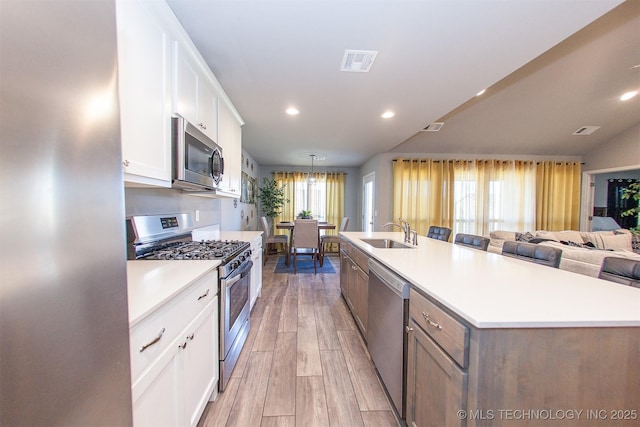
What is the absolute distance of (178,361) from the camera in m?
1.09

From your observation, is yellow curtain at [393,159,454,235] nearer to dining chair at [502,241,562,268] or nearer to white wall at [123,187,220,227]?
dining chair at [502,241,562,268]

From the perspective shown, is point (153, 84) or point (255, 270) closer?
point (153, 84)

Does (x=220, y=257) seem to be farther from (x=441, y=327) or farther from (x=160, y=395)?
(x=441, y=327)

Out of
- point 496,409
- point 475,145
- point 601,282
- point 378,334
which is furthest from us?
point 475,145

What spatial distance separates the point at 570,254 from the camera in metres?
A: 2.43

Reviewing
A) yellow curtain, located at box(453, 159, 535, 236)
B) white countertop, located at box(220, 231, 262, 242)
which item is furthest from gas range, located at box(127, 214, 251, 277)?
yellow curtain, located at box(453, 159, 535, 236)

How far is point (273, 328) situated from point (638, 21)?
4699mm

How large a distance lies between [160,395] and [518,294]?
1.52 m

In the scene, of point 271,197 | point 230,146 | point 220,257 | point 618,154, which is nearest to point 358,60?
point 230,146

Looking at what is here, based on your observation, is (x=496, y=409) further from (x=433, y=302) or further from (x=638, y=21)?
(x=638, y=21)

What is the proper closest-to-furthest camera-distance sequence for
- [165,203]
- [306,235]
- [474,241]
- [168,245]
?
1. [168,245]
2. [165,203]
3. [474,241]
4. [306,235]

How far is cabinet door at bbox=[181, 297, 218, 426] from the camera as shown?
1.18 metres

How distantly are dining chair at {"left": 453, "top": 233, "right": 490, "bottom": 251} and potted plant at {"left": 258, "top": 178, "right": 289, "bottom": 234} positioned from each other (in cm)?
429

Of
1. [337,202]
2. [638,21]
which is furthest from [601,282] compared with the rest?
[337,202]
